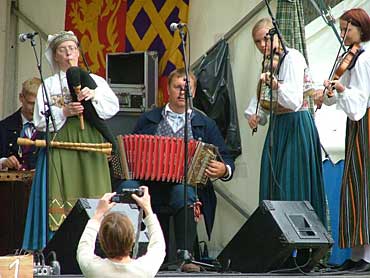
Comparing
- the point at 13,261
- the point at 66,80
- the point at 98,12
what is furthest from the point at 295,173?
the point at 98,12

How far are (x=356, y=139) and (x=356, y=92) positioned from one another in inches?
10.8

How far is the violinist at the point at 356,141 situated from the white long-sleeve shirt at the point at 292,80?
188mm

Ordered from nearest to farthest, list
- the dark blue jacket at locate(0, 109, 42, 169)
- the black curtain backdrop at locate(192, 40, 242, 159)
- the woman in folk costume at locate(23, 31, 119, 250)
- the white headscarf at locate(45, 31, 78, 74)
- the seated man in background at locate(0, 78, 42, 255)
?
the woman in folk costume at locate(23, 31, 119, 250) → the white headscarf at locate(45, 31, 78, 74) → the seated man in background at locate(0, 78, 42, 255) → the dark blue jacket at locate(0, 109, 42, 169) → the black curtain backdrop at locate(192, 40, 242, 159)

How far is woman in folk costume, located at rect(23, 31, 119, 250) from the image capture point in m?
5.80

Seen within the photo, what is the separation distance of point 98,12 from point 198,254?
251 cm

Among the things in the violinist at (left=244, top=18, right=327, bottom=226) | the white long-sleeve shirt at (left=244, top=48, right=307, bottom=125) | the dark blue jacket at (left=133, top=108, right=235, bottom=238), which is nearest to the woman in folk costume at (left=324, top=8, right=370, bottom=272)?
the white long-sleeve shirt at (left=244, top=48, right=307, bottom=125)

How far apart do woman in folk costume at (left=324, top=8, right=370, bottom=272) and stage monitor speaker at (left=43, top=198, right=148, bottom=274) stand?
4.14 ft

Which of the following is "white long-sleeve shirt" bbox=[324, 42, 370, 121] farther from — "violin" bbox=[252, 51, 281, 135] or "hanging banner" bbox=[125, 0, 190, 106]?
"hanging banner" bbox=[125, 0, 190, 106]

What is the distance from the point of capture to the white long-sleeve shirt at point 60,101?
19.1ft

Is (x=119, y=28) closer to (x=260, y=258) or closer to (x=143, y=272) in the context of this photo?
(x=260, y=258)

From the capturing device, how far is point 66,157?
19.2 ft

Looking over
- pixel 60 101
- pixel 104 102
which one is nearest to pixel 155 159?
pixel 104 102

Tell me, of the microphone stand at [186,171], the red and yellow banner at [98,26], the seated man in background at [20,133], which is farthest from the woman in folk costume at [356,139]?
the red and yellow banner at [98,26]

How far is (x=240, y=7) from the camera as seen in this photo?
7496 mm
